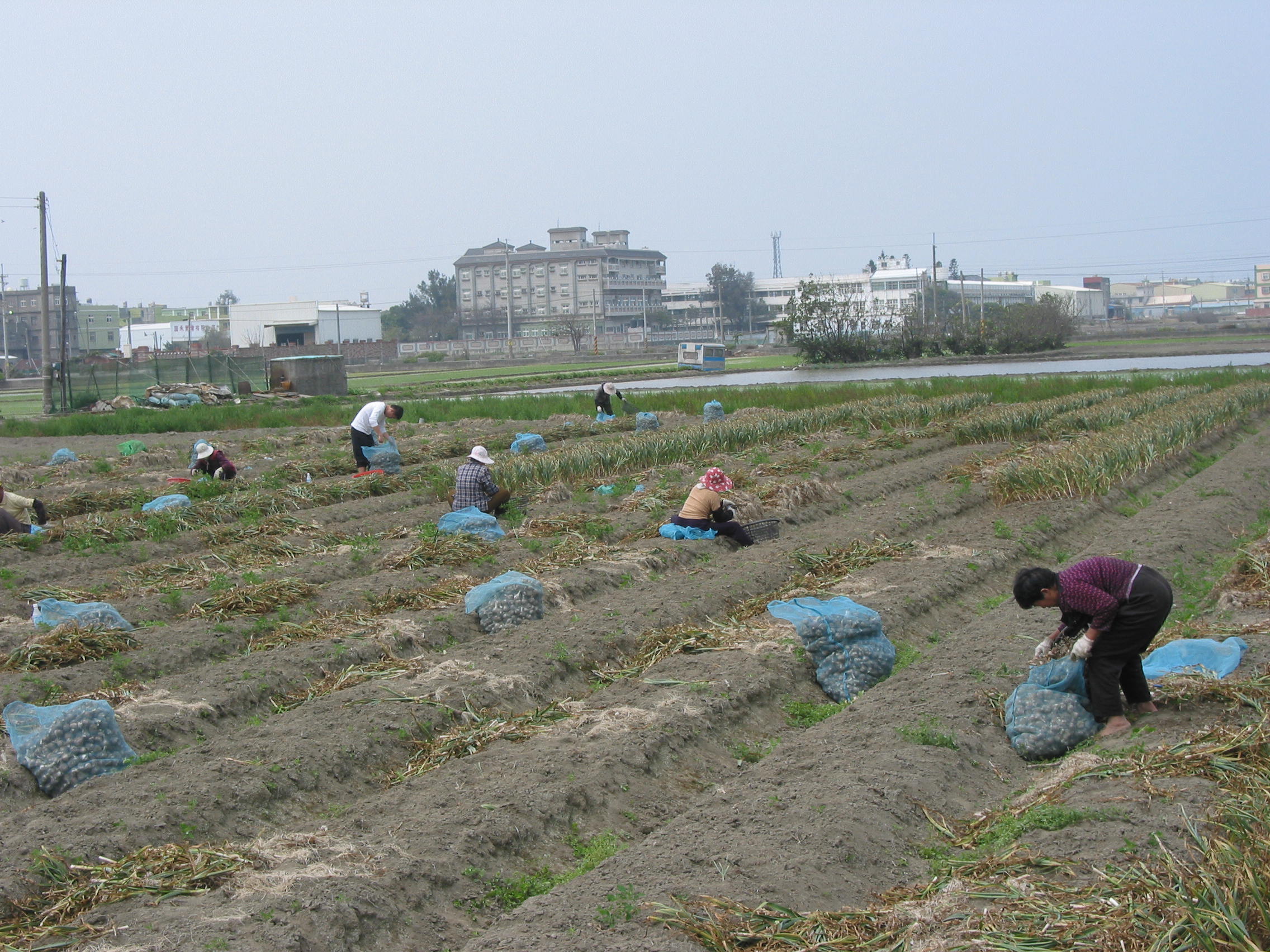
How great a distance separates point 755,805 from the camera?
5070 millimetres

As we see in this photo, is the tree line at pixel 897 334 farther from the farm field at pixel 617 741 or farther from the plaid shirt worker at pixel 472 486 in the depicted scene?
the plaid shirt worker at pixel 472 486

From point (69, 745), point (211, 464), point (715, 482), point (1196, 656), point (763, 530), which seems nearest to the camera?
point (69, 745)

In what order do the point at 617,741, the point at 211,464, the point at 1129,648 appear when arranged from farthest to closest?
the point at 211,464 → the point at 617,741 → the point at 1129,648

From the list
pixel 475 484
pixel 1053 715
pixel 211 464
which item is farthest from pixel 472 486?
pixel 1053 715

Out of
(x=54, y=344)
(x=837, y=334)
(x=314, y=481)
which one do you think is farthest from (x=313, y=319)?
(x=314, y=481)

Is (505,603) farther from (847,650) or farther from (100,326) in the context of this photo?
(100,326)

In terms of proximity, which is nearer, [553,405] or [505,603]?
[505,603]

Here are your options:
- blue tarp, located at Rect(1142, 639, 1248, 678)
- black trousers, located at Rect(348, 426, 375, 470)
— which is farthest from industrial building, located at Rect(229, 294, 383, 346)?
blue tarp, located at Rect(1142, 639, 1248, 678)

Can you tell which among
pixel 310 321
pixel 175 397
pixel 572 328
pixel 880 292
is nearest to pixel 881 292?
pixel 880 292

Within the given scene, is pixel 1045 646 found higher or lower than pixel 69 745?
higher

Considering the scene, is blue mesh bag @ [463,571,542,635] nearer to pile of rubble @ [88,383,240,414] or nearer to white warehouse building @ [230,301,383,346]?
pile of rubble @ [88,383,240,414]

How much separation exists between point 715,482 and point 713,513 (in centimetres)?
34

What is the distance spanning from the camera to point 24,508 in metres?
12.6

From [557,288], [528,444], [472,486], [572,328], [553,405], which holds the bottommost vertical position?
[472,486]
